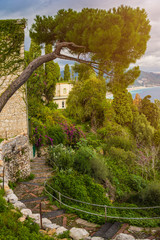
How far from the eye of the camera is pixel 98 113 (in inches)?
758

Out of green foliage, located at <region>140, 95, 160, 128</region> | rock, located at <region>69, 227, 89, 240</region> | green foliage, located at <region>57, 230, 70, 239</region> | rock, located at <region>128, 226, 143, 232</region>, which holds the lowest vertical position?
rock, located at <region>128, 226, 143, 232</region>

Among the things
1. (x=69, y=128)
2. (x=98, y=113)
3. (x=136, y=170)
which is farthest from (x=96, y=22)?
(x=98, y=113)

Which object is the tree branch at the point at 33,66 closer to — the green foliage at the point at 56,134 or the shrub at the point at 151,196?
the shrub at the point at 151,196

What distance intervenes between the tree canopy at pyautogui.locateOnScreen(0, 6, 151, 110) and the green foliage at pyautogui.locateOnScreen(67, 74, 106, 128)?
10756 millimetres

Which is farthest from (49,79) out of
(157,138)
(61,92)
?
(157,138)

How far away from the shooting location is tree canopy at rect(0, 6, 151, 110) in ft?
20.3

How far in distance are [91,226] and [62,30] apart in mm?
6408

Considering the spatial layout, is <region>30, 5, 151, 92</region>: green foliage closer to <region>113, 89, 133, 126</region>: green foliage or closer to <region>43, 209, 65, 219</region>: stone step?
<region>43, 209, 65, 219</region>: stone step

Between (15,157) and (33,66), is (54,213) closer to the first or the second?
(15,157)

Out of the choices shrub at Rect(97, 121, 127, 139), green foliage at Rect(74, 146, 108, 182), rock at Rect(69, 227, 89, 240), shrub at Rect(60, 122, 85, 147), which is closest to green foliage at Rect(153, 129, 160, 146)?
shrub at Rect(97, 121, 127, 139)

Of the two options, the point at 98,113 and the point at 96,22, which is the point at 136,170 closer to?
the point at 98,113

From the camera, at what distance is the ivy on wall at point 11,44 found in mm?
7949

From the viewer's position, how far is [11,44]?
816cm

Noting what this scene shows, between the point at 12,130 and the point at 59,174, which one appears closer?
the point at 59,174
